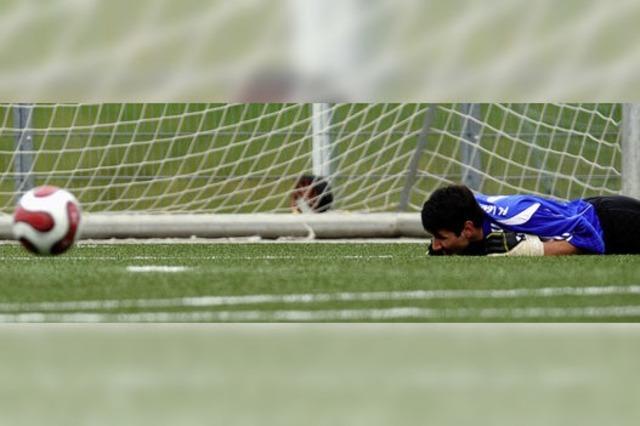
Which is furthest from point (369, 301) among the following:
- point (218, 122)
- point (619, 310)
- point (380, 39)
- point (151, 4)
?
point (218, 122)

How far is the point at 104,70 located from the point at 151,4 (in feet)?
1.74

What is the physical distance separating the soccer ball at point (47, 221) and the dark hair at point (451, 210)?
6.04 feet

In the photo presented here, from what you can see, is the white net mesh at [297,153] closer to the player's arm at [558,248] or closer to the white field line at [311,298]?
the player's arm at [558,248]

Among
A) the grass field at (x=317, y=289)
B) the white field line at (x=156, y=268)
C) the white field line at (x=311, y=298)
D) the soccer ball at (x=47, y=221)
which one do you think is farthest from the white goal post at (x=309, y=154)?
the white field line at (x=311, y=298)

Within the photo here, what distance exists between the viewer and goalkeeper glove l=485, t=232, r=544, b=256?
7.79 meters

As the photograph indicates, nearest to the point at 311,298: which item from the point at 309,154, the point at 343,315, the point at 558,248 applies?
the point at 343,315

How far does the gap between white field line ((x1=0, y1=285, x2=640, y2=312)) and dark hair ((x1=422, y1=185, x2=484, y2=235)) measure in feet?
6.00

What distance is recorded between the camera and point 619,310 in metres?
5.16

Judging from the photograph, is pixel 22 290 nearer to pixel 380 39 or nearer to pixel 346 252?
pixel 346 252

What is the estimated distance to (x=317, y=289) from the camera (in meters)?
5.89

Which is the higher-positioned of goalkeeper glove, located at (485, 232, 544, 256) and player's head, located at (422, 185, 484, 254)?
player's head, located at (422, 185, 484, 254)

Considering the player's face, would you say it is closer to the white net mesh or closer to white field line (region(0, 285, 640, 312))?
white field line (region(0, 285, 640, 312))

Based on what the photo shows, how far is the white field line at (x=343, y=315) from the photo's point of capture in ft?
16.5

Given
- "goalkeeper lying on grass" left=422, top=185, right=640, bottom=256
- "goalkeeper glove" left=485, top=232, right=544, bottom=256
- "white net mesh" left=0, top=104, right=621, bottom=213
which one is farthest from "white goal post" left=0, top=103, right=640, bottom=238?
"goalkeeper glove" left=485, top=232, right=544, bottom=256
